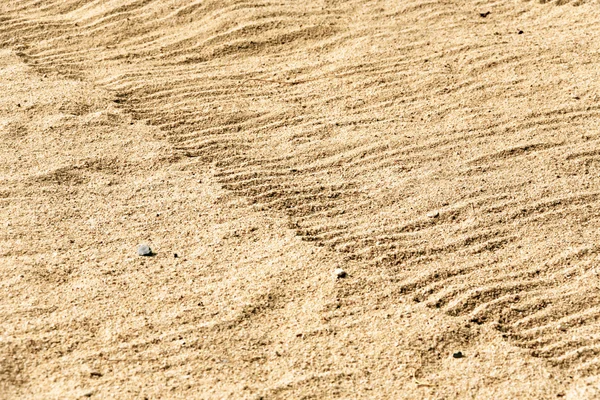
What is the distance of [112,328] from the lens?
13.1ft

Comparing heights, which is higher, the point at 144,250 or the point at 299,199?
the point at 144,250

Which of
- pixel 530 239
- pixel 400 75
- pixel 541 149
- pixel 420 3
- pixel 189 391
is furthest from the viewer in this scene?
pixel 420 3

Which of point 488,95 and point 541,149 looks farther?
point 488,95

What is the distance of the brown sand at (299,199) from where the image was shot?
3848 millimetres

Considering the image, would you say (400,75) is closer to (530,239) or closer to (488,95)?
(488,95)

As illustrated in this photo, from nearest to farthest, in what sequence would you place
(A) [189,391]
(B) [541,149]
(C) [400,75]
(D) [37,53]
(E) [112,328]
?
(A) [189,391]
(E) [112,328]
(B) [541,149]
(C) [400,75]
(D) [37,53]

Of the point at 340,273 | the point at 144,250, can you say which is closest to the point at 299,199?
the point at 340,273

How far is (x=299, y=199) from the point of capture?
16.8 ft

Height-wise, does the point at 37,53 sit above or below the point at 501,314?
above

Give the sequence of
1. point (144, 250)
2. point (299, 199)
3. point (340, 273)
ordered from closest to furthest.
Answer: point (340, 273)
point (144, 250)
point (299, 199)

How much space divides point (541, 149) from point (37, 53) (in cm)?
382

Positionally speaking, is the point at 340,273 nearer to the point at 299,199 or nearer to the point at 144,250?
the point at 299,199

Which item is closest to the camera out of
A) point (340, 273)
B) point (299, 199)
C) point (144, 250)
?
point (340, 273)

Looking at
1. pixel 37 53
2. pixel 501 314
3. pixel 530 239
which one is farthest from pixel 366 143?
pixel 37 53
